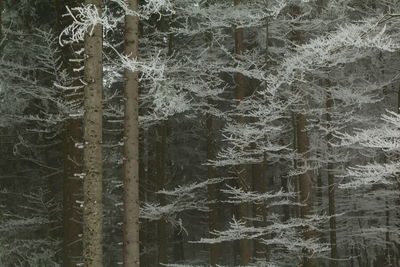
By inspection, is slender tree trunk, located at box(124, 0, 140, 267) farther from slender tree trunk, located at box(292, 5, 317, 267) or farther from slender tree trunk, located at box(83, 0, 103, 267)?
slender tree trunk, located at box(292, 5, 317, 267)

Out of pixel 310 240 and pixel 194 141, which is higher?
pixel 194 141

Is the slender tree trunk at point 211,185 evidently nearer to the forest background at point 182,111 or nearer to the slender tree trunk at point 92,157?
the forest background at point 182,111

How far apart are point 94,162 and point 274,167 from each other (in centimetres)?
1795

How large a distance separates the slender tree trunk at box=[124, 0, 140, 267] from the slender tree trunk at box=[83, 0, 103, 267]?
143cm

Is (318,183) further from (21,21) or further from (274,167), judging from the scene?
(21,21)

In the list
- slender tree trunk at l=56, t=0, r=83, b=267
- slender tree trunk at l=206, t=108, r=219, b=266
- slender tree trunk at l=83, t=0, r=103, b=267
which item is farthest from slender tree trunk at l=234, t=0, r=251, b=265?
slender tree trunk at l=83, t=0, r=103, b=267

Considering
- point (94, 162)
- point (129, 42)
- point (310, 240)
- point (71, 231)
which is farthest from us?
point (310, 240)

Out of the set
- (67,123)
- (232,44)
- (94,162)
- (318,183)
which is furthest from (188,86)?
(318,183)

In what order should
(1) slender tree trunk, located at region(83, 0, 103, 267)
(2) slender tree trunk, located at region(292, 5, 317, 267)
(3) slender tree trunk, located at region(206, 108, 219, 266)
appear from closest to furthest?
(1) slender tree trunk, located at region(83, 0, 103, 267)
(2) slender tree trunk, located at region(292, 5, 317, 267)
(3) slender tree trunk, located at region(206, 108, 219, 266)

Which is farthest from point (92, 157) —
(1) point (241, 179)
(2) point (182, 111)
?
(1) point (241, 179)

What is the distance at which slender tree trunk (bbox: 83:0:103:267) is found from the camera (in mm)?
7391

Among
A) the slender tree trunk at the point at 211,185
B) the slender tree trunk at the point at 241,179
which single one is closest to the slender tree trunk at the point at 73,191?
the slender tree trunk at the point at 241,179

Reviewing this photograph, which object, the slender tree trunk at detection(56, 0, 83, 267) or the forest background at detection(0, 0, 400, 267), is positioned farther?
the slender tree trunk at detection(56, 0, 83, 267)

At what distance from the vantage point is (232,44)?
18.7 metres
